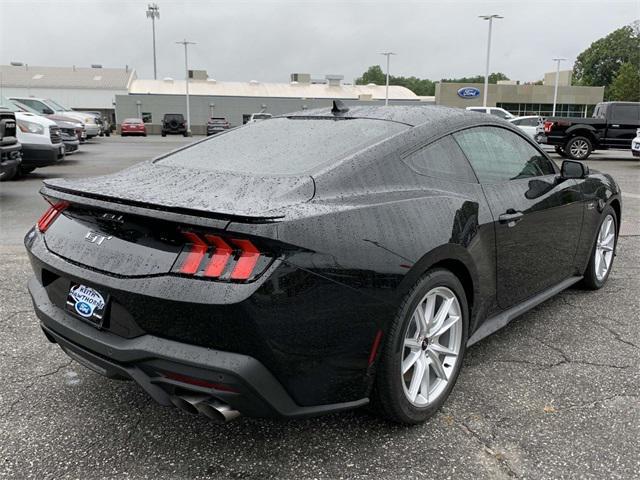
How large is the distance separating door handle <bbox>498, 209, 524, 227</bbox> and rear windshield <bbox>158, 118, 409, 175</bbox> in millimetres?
765

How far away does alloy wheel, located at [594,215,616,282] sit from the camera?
469 centimetres

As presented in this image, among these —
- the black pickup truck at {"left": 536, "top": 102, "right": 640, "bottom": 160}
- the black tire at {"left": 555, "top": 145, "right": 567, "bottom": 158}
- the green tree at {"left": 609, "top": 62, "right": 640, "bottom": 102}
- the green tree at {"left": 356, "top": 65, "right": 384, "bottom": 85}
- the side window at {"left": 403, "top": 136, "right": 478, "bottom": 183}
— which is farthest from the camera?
the green tree at {"left": 356, "top": 65, "right": 384, "bottom": 85}

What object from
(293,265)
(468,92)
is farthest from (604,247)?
(468,92)

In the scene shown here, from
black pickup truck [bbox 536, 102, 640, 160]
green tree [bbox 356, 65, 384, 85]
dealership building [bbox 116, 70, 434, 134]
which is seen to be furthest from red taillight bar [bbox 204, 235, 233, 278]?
green tree [bbox 356, 65, 384, 85]

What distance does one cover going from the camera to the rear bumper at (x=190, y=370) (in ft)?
6.66

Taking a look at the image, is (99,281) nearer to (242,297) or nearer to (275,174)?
(242,297)

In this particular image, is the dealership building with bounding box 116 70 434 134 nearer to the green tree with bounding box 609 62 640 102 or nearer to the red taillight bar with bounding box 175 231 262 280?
the green tree with bounding box 609 62 640 102

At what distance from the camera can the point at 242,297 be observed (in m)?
1.99

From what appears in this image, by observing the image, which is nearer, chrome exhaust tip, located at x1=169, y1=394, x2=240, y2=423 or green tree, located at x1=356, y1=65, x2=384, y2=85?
chrome exhaust tip, located at x1=169, y1=394, x2=240, y2=423

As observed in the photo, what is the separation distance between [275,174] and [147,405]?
1.35 m

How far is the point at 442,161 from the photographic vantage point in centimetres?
296

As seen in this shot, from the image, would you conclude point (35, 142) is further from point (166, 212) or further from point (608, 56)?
point (608, 56)

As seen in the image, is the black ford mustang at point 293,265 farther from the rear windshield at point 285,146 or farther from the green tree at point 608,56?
the green tree at point 608,56

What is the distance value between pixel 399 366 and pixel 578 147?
61.3 feet
